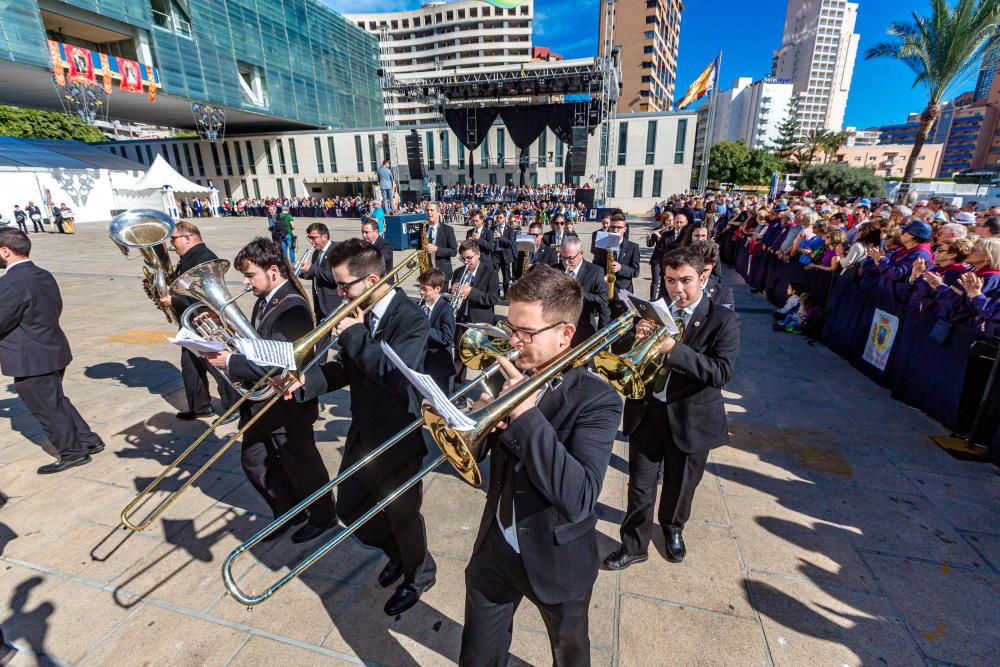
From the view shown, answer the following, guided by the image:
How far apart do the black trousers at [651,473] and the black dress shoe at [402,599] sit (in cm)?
157

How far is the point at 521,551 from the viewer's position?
5.95 feet

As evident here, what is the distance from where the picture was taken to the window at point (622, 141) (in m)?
41.4

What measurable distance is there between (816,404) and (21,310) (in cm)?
883

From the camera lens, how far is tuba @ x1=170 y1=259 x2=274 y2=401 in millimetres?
2855

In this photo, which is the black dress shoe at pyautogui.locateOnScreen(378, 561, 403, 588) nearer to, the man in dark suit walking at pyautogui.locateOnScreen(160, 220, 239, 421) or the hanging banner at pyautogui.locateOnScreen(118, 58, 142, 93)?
the man in dark suit walking at pyautogui.locateOnScreen(160, 220, 239, 421)

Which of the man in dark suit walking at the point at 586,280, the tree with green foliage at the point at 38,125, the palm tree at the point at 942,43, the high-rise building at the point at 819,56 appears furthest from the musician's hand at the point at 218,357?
the high-rise building at the point at 819,56

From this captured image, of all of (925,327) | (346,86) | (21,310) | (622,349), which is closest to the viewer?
(622,349)

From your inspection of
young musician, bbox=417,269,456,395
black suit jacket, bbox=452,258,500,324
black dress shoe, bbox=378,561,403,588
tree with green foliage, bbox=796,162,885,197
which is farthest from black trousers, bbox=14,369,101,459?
tree with green foliage, bbox=796,162,885,197

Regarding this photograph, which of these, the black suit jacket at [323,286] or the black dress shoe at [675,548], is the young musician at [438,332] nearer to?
the black dress shoe at [675,548]

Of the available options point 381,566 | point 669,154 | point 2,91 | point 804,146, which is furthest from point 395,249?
point 804,146

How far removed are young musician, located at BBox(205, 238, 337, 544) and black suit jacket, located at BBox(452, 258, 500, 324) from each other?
2879 millimetres

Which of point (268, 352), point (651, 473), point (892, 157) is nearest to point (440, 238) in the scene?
point (651, 473)

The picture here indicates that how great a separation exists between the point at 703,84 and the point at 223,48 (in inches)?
1545

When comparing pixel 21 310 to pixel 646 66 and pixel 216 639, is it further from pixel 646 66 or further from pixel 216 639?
pixel 646 66
